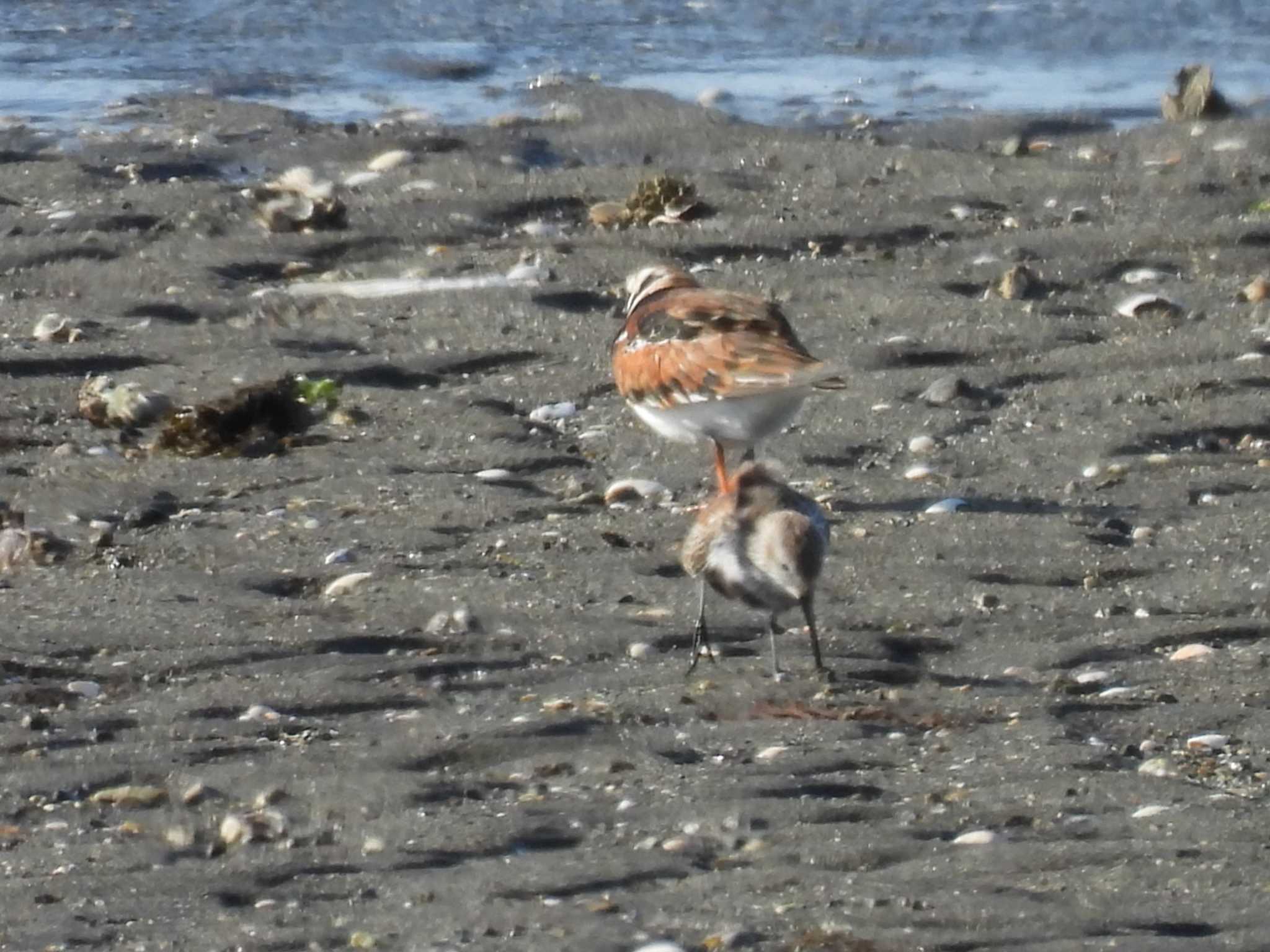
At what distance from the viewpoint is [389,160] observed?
1048 centimetres

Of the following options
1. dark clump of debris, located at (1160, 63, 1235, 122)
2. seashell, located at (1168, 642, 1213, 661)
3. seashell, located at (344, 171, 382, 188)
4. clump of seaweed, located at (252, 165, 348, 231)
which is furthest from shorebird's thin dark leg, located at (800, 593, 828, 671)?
dark clump of debris, located at (1160, 63, 1235, 122)

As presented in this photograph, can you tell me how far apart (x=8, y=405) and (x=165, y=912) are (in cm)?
364

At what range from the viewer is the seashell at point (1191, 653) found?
195 inches

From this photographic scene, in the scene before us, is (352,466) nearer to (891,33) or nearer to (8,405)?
(8,405)

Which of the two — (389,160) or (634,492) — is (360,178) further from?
(634,492)

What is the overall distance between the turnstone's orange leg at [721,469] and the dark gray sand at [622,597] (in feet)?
0.48

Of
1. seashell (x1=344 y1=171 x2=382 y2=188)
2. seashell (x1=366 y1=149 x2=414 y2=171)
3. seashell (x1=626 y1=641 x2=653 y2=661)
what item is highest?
seashell (x1=366 y1=149 x2=414 y2=171)

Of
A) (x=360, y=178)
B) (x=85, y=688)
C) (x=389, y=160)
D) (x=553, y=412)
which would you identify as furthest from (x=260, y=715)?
(x=389, y=160)

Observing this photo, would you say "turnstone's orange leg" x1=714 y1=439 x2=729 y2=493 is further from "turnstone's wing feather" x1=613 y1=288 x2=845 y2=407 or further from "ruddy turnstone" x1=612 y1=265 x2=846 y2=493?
"turnstone's wing feather" x1=613 y1=288 x2=845 y2=407

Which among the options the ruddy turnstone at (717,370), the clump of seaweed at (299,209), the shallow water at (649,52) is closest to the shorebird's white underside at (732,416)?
the ruddy turnstone at (717,370)

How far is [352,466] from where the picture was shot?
→ 255 inches

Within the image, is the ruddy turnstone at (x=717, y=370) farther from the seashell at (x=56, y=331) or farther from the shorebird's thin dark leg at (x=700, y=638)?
the seashell at (x=56, y=331)

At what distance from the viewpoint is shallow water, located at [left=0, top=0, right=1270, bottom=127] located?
12.1 meters

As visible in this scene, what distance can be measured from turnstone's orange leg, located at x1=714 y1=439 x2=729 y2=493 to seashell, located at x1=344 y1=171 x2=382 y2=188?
4.15 meters
